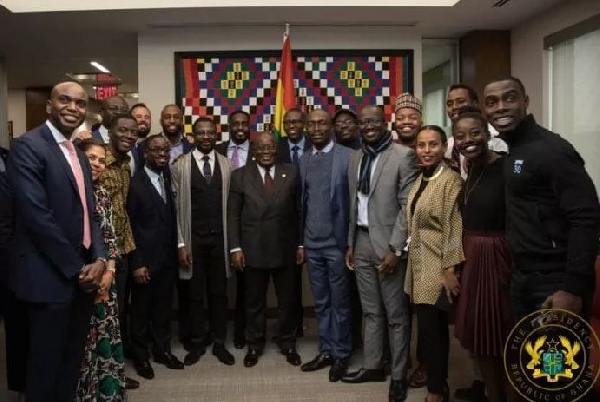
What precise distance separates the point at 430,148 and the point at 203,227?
178cm

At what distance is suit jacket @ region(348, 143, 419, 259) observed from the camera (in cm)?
334

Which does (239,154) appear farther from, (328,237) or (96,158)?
(96,158)

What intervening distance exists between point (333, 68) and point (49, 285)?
3976 millimetres

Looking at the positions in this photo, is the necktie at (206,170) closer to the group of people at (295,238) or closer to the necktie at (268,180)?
the group of people at (295,238)

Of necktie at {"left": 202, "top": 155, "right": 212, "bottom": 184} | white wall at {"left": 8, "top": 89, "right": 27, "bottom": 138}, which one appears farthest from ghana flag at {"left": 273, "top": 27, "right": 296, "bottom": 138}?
white wall at {"left": 8, "top": 89, "right": 27, "bottom": 138}

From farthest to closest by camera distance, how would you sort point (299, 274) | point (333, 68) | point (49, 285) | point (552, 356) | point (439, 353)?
point (333, 68) → point (299, 274) → point (439, 353) → point (49, 285) → point (552, 356)

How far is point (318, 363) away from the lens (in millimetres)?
3918

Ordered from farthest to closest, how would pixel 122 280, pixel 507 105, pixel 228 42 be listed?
pixel 228 42, pixel 122 280, pixel 507 105

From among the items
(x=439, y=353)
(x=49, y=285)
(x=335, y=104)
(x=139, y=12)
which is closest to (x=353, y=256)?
(x=439, y=353)

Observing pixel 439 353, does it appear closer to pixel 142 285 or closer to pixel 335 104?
pixel 142 285

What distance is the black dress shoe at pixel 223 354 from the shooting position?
404 centimetres

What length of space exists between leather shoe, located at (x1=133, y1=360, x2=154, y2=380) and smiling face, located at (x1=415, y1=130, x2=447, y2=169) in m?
2.25

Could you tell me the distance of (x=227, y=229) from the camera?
158 inches

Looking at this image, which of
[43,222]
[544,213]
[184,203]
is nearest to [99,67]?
[184,203]
